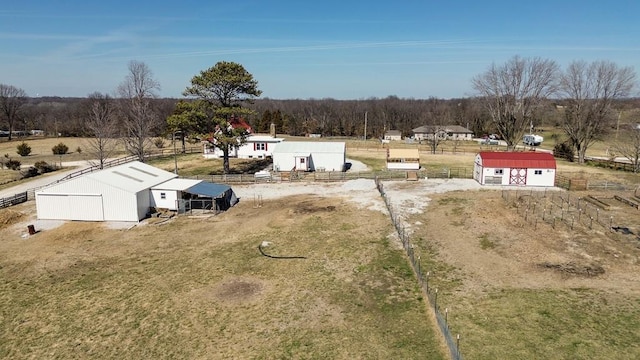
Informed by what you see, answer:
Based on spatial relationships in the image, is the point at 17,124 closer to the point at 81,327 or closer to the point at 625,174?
the point at 81,327

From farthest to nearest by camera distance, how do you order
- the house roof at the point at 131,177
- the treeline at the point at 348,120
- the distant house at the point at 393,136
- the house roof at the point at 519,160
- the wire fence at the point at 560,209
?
the treeline at the point at 348,120 < the distant house at the point at 393,136 < the house roof at the point at 519,160 < the house roof at the point at 131,177 < the wire fence at the point at 560,209

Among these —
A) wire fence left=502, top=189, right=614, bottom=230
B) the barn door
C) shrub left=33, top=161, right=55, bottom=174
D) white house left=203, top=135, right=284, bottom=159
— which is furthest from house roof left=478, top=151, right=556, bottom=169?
shrub left=33, top=161, right=55, bottom=174

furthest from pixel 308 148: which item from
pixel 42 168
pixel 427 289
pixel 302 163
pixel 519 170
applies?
pixel 42 168

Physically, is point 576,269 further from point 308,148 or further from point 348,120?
point 348,120

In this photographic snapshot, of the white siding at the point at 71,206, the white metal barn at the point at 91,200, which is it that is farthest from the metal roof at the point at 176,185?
the white siding at the point at 71,206

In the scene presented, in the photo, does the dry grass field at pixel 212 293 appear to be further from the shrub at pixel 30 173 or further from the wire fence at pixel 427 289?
the shrub at pixel 30 173

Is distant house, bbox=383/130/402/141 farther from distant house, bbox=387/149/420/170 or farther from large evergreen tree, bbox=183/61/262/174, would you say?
large evergreen tree, bbox=183/61/262/174

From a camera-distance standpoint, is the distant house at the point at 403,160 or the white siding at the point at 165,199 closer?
the white siding at the point at 165,199
